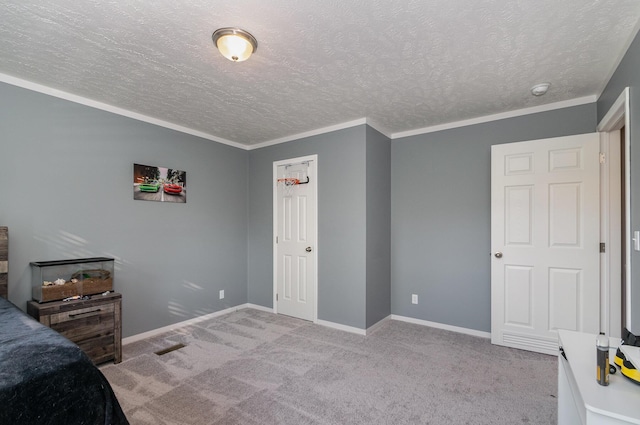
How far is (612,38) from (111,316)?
4378 millimetres

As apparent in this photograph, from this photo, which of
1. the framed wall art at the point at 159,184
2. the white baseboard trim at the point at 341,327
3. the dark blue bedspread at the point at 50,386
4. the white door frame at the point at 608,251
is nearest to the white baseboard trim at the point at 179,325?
the white baseboard trim at the point at 341,327

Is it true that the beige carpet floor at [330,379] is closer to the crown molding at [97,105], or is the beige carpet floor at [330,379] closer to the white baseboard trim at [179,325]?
the white baseboard trim at [179,325]

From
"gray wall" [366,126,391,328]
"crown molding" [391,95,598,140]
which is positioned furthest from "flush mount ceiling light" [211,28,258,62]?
"crown molding" [391,95,598,140]

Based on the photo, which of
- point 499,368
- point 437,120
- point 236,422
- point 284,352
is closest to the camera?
point 236,422

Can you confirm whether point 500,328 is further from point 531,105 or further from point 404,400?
point 531,105

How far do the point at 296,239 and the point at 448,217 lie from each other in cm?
197

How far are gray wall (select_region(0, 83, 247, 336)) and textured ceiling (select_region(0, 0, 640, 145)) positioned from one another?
0.37m

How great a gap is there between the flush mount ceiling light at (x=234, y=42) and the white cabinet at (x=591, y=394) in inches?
96.1

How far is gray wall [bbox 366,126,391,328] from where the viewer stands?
3.74 m

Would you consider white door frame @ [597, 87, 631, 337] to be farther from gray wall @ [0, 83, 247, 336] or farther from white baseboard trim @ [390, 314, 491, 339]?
gray wall @ [0, 83, 247, 336]

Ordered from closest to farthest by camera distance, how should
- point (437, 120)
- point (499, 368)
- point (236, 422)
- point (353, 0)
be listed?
point (353, 0) < point (236, 422) < point (499, 368) < point (437, 120)

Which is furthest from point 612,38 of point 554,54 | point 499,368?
point 499,368

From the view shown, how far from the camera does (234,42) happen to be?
2.02m

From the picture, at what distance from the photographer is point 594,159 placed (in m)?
2.87
